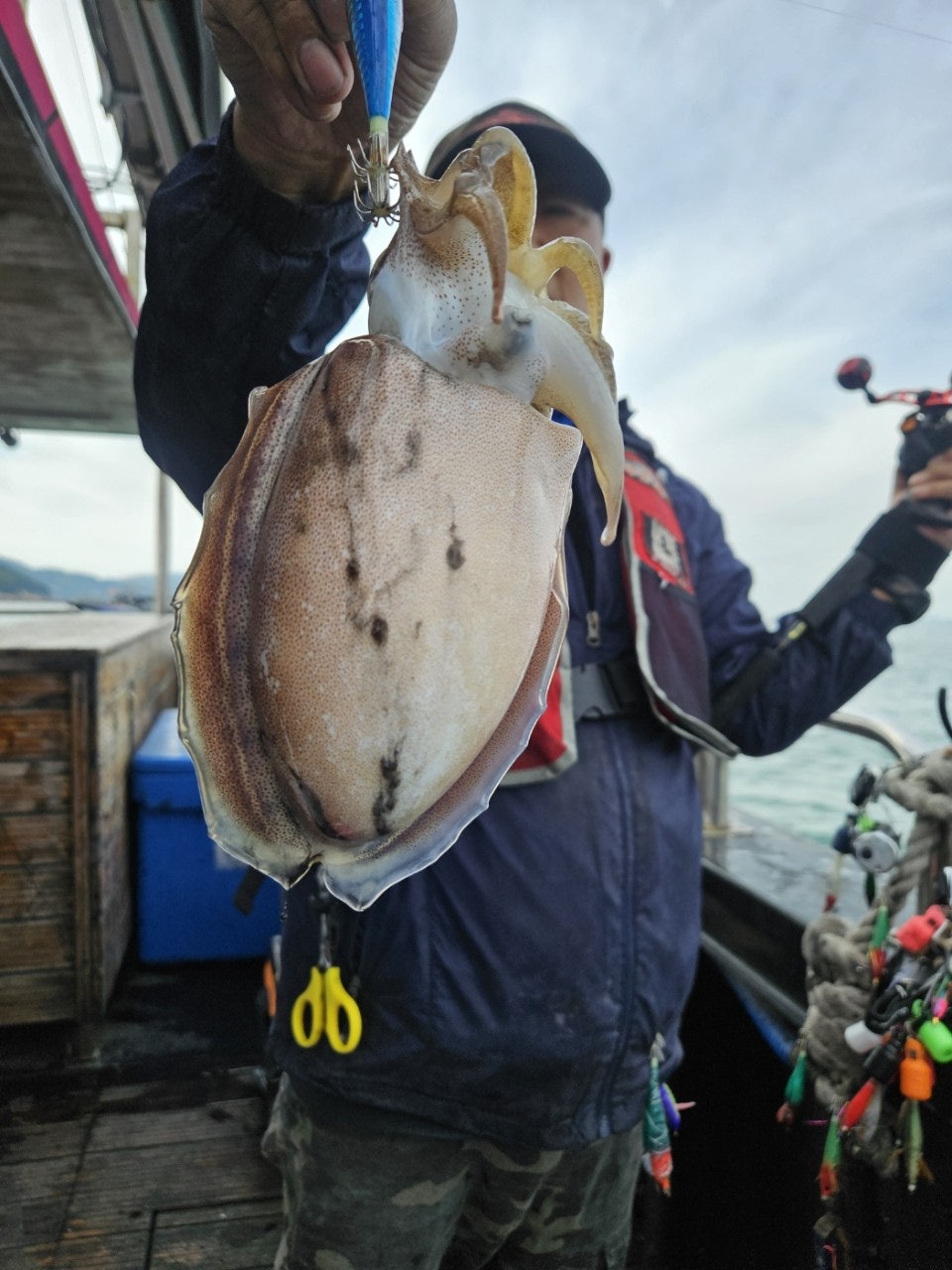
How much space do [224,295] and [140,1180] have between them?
105 inches

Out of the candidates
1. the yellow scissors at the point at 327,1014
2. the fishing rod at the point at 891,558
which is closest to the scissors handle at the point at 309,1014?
the yellow scissors at the point at 327,1014

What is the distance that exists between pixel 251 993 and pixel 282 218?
11.3 feet

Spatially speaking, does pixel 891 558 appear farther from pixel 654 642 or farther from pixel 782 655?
pixel 654 642

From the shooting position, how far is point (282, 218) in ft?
3.47

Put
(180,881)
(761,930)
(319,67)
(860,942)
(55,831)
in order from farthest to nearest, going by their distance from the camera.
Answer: (180,881) → (55,831) → (761,930) → (860,942) → (319,67)

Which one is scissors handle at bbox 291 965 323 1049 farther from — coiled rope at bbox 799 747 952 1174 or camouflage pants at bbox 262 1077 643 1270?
coiled rope at bbox 799 747 952 1174

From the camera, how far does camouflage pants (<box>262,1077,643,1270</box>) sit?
1405 mm

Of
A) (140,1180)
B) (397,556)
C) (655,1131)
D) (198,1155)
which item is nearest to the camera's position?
(397,556)

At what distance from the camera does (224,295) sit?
3.78 feet

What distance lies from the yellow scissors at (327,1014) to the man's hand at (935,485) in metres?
1.76

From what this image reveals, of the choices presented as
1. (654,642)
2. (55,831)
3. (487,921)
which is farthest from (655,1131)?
(55,831)

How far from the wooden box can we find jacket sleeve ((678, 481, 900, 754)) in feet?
7.77

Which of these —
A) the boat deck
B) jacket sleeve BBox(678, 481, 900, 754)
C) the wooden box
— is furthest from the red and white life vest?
the wooden box

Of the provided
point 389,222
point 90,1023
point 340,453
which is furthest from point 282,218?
point 90,1023
